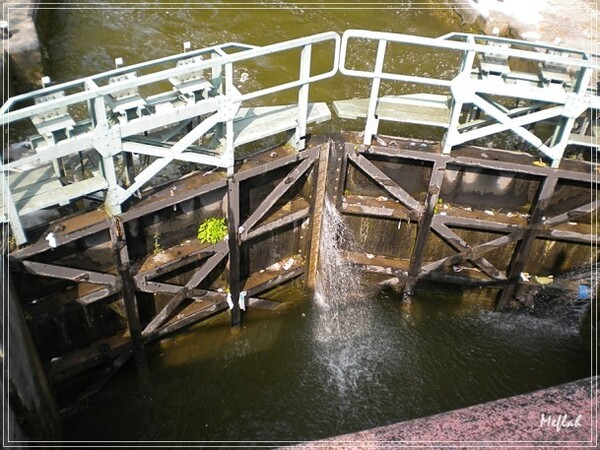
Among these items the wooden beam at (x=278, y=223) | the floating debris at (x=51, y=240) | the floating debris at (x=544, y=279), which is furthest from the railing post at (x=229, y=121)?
the floating debris at (x=544, y=279)

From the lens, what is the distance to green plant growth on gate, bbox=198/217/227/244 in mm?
8273

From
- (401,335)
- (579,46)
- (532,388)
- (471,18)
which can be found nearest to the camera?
(532,388)

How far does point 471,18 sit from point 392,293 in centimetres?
828

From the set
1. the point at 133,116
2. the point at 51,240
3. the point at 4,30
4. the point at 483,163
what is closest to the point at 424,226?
the point at 483,163

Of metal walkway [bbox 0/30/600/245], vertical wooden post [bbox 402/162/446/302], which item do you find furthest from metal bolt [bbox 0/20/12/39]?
vertical wooden post [bbox 402/162/446/302]

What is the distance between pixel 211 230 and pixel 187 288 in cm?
91

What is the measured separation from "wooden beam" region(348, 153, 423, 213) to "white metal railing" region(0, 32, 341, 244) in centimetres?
126

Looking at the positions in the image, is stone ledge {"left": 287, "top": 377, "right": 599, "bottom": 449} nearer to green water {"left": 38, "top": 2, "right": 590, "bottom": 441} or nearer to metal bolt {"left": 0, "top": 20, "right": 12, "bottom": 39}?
green water {"left": 38, "top": 2, "right": 590, "bottom": 441}

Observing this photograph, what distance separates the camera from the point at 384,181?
8.82 m

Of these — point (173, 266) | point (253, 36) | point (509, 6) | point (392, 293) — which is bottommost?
point (392, 293)

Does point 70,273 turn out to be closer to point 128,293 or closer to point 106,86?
point 128,293

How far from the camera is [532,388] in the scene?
8.67 metres

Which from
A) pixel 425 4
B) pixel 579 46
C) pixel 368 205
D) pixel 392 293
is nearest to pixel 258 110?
pixel 368 205

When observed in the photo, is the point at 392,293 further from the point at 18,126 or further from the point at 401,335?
the point at 18,126
